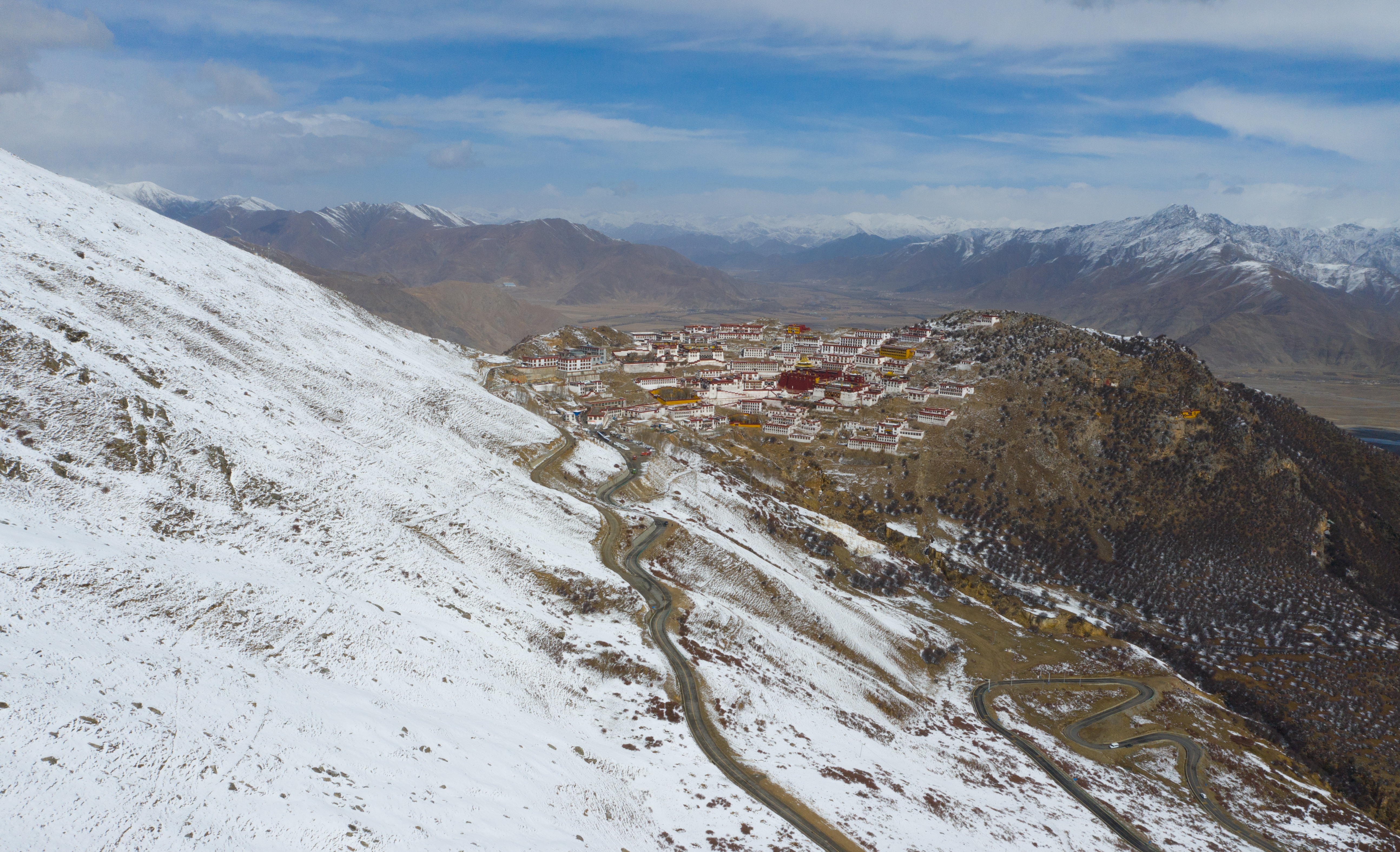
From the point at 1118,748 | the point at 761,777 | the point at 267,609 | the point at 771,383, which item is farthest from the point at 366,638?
the point at 771,383

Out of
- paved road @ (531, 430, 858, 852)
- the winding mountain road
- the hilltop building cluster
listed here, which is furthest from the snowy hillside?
the hilltop building cluster

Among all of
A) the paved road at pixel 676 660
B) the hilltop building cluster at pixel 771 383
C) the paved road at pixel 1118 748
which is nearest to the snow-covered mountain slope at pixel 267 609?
the paved road at pixel 676 660

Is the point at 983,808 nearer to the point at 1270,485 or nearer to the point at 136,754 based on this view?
the point at 136,754

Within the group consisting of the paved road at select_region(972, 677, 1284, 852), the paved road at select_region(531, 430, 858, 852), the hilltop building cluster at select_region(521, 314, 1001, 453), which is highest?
the hilltop building cluster at select_region(521, 314, 1001, 453)

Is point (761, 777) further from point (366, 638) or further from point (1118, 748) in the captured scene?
point (1118, 748)

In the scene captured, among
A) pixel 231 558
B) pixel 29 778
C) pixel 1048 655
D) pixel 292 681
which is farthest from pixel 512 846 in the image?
pixel 1048 655

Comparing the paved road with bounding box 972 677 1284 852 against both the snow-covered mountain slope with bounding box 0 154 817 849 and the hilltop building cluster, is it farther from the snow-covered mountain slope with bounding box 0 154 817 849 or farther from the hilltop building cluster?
the hilltop building cluster
